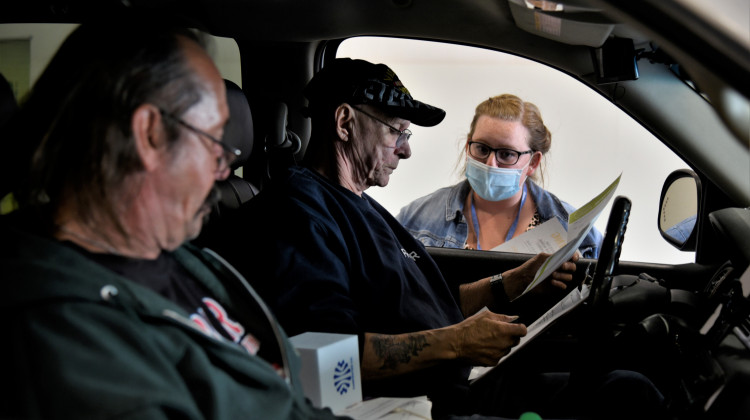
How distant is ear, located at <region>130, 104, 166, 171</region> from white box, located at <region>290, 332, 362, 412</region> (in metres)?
0.52

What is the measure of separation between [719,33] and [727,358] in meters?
0.62

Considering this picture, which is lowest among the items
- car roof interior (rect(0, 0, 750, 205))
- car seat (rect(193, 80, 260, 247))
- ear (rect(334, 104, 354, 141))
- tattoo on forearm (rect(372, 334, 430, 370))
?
tattoo on forearm (rect(372, 334, 430, 370))

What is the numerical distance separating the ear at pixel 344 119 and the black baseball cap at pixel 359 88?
0.07 feet

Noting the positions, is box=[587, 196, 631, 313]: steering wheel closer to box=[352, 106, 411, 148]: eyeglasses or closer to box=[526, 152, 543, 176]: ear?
box=[352, 106, 411, 148]: eyeglasses

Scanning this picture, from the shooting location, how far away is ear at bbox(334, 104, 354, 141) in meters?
2.03

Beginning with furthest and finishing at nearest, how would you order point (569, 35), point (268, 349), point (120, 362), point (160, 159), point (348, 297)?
point (569, 35) → point (348, 297) → point (268, 349) → point (160, 159) → point (120, 362)

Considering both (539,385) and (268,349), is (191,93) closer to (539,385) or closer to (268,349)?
(268,349)

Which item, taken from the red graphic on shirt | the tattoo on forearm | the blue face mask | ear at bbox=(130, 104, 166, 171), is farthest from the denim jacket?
A: ear at bbox=(130, 104, 166, 171)

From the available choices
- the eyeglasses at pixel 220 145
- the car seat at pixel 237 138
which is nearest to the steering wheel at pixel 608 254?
the eyeglasses at pixel 220 145

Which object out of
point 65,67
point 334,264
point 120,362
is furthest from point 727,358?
point 65,67

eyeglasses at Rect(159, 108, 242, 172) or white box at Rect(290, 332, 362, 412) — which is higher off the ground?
eyeglasses at Rect(159, 108, 242, 172)

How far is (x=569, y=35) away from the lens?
7.65 ft

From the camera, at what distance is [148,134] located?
1004mm

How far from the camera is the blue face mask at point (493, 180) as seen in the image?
3.00m
